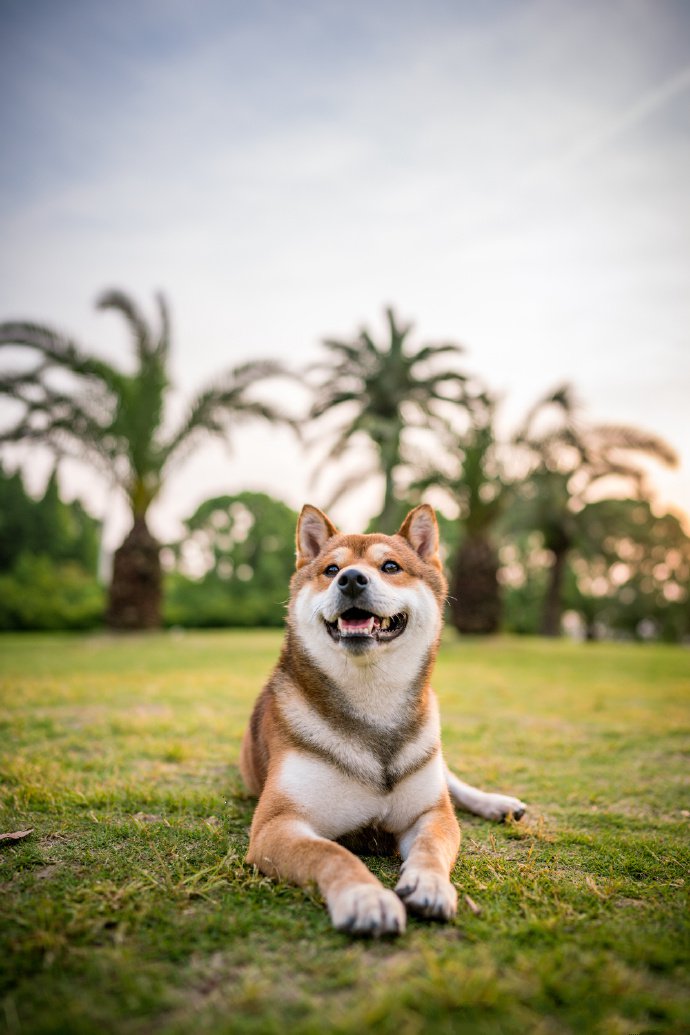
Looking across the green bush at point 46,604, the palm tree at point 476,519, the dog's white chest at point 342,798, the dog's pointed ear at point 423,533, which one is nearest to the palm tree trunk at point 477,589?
the palm tree at point 476,519

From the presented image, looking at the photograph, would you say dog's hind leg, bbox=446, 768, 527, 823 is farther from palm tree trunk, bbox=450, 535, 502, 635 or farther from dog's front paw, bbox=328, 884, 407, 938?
palm tree trunk, bbox=450, 535, 502, 635

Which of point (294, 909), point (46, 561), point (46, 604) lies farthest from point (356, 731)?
point (46, 561)

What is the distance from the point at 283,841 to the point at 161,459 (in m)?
14.7

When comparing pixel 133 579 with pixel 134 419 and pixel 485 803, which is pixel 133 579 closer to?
pixel 134 419

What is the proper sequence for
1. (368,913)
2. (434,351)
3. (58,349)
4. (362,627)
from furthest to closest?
1. (434,351)
2. (58,349)
3. (362,627)
4. (368,913)

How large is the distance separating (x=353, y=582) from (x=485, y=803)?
1786mm

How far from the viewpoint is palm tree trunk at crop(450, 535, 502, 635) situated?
766 inches

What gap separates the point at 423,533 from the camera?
3.96 metres

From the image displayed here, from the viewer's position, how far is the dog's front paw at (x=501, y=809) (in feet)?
12.2

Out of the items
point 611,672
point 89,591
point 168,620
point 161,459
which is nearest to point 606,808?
point 611,672

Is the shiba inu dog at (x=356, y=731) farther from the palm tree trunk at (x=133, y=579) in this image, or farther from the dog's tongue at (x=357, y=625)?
the palm tree trunk at (x=133, y=579)

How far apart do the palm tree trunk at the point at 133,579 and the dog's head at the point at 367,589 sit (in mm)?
13601

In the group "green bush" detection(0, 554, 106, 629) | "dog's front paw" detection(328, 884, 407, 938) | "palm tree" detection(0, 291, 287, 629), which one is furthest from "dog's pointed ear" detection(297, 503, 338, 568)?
"green bush" detection(0, 554, 106, 629)

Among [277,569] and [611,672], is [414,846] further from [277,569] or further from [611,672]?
[277,569]
